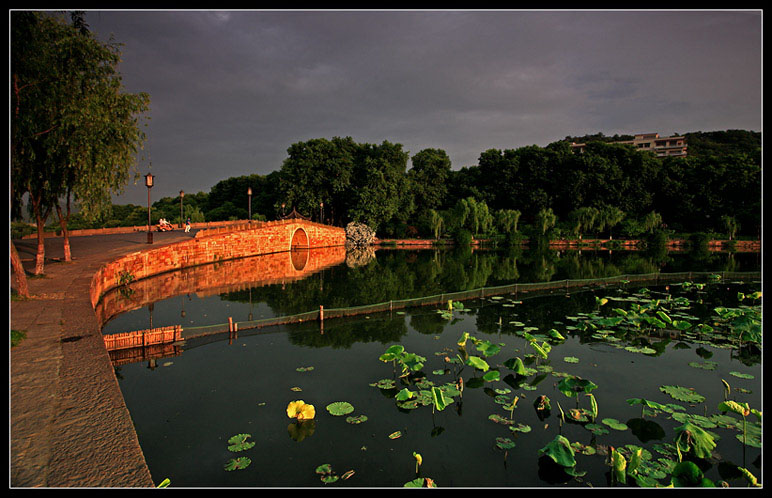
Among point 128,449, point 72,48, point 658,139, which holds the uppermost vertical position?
point 658,139

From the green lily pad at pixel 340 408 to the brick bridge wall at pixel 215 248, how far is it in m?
10.1

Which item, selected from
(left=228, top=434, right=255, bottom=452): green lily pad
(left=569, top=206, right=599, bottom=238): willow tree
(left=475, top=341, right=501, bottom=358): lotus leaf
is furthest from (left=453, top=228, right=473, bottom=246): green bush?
(left=228, top=434, right=255, bottom=452): green lily pad

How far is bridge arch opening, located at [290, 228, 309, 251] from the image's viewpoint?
48.6 meters

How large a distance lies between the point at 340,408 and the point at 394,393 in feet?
4.70

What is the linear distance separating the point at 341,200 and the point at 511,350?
162ft

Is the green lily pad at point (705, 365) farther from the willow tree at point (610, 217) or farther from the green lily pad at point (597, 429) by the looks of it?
the willow tree at point (610, 217)

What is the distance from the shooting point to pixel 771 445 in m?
4.47

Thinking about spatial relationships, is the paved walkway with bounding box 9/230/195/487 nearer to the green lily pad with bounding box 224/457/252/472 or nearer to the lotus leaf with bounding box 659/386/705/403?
the green lily pad with bounding box 224/457/252/472

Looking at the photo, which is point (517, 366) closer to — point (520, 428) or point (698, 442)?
point (520, 428)

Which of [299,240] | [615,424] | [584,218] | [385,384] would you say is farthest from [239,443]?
[584,218]

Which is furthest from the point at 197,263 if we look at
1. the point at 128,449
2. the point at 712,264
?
the point at 712,264

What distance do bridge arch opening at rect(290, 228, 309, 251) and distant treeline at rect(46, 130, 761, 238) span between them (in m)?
4.78

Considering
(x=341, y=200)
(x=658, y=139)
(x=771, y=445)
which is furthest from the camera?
(x=658, y=139)

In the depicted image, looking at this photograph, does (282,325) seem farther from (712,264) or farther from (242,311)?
(712,264)
